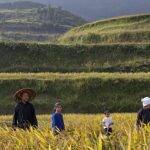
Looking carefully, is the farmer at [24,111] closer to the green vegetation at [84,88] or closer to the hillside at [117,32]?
the green vegetation at [84,88]

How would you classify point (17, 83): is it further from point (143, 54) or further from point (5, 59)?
point (143, 54)

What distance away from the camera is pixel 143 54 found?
5812cm

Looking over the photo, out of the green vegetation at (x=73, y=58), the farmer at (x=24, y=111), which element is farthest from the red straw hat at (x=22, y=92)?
the green vegetation at (x=73, y=58)

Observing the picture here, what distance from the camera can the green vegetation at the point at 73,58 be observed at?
5503 cm

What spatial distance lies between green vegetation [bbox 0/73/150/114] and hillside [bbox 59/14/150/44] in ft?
74.6

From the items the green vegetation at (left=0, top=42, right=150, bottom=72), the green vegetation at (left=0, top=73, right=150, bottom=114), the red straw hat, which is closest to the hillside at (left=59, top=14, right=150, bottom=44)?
the green vegetation at (left=0, top=42, right=150, bottom=72)

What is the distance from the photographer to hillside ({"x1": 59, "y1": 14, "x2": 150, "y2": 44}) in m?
69.1

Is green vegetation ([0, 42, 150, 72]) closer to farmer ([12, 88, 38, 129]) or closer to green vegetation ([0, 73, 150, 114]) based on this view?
green vegetation ([0, 73, 150, 114])

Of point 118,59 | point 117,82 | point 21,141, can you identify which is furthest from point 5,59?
point 21,141

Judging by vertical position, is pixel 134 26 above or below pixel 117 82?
above

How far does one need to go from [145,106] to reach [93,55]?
1689 inches

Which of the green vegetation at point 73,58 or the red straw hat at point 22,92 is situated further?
the green vegetation at point 73,58

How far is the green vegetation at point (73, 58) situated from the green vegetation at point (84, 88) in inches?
325

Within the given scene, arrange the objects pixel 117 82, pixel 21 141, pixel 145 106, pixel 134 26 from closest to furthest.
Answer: pixel 21 141, pixel 145 106, pixel 117 82, pixel 134 26
